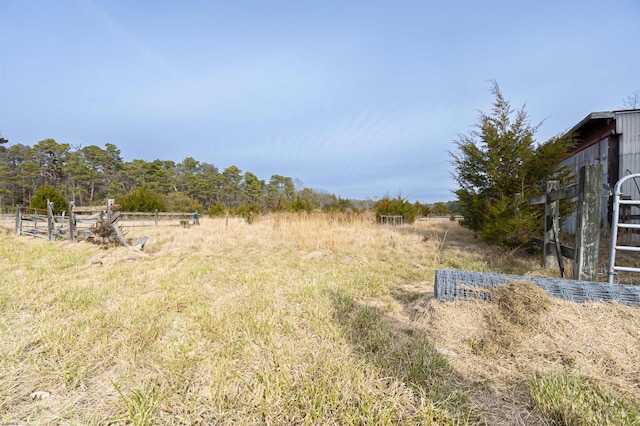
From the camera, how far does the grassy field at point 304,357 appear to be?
1355 mm

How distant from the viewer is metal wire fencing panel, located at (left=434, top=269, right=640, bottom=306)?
2225 mm

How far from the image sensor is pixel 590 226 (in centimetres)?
309

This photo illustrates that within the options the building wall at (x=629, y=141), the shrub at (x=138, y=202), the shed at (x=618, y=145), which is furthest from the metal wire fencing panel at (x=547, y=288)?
the shrub at (x=138, y=202)

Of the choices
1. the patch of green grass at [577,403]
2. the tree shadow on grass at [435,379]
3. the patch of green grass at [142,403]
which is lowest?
the patch of green grass at [142,403]

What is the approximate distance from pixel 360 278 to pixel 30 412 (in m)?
3.33

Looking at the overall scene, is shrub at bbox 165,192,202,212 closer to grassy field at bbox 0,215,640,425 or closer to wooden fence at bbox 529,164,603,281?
grassy field at bbox 0,215,640,425

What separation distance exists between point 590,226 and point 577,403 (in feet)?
8.57

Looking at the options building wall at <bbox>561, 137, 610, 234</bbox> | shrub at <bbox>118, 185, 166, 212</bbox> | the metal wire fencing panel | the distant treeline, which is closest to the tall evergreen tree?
building wall at <bbox>561, 137, 610, 234</bbox>

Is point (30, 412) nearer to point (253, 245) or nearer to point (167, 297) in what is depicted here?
point (167, 297)

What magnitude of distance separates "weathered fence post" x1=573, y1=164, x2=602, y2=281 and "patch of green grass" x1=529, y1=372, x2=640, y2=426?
216 cm

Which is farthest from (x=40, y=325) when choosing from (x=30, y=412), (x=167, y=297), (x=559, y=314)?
(x=559, y=314)

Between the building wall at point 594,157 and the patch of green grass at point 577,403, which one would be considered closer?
the patch of green grass at point 577,403

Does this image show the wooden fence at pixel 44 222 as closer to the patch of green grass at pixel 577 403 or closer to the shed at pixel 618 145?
the patch of green grass at pixel 577 403

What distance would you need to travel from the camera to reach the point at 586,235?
10.2 feet
